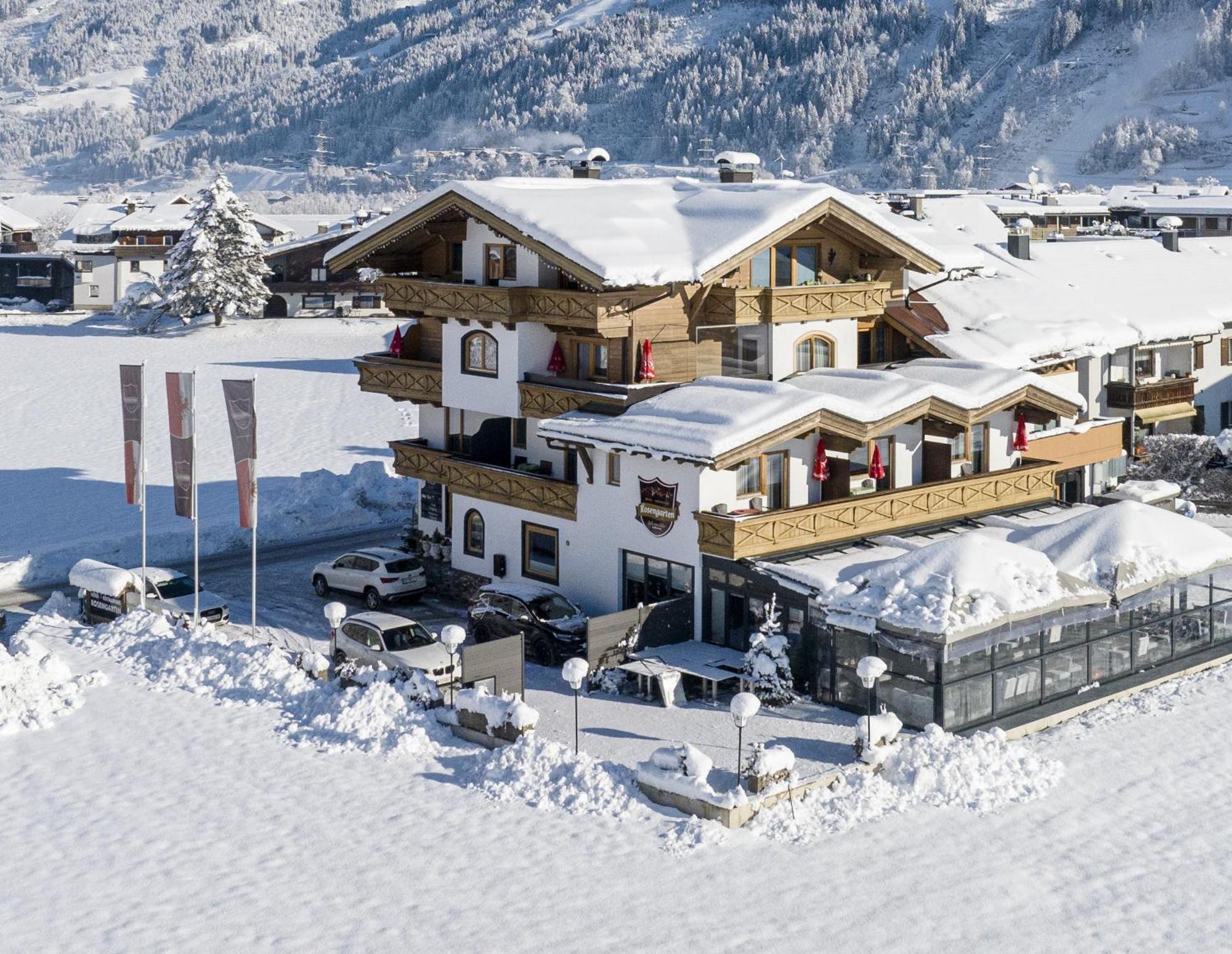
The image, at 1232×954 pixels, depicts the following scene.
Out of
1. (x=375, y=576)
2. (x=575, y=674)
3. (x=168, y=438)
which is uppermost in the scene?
(x=575, y=674)

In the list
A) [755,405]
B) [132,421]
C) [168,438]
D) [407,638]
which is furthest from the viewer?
[168,438]

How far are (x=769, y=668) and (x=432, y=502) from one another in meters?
13.9

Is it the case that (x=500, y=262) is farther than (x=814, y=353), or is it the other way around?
(x=814, y=353)

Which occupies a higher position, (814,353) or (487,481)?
(814,353)

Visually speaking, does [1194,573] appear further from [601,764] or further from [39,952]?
[39,952]

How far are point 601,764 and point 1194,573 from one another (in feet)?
45.5

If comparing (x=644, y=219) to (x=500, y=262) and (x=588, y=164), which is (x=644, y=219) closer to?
(x=500, y=262)

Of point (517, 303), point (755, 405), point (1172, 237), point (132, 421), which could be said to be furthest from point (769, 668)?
point (1172, 237)

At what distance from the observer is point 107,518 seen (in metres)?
49.1

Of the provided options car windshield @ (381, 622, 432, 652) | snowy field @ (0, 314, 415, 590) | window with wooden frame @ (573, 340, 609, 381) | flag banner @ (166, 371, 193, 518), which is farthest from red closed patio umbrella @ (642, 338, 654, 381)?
snowy field @ (0, 314, 415, 590)

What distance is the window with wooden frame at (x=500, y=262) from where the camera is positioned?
38.9m

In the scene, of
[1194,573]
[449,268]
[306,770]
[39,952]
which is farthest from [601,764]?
[449,268]

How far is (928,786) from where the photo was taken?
26766mm

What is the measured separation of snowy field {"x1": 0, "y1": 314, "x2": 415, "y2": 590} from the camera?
46594 mm
